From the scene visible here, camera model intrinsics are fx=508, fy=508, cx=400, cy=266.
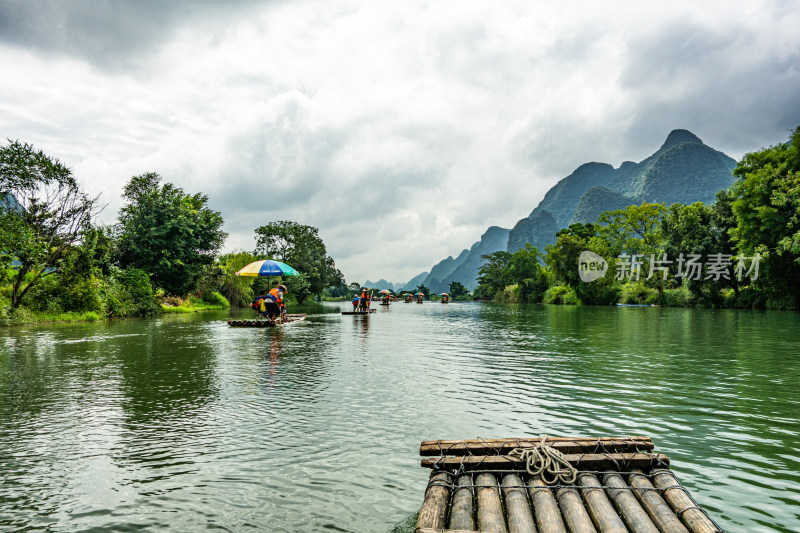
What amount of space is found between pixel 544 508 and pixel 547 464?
2.19ft

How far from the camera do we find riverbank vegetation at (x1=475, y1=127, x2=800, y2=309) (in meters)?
43.8

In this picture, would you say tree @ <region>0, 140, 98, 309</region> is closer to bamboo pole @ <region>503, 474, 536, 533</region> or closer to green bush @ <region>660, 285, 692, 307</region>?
bamboo pole @ <region>503, 474, 536, 533</region>

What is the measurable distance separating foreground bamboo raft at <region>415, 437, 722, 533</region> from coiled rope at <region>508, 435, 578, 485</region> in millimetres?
23

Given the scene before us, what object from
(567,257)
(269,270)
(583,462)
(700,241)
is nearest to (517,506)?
(583,462)

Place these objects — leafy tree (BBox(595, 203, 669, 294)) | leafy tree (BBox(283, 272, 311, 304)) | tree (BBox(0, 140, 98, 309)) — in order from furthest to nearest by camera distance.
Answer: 1. leafy tree (BBox(283, 272, 311, 304))
2. leafy tree (BBox(595, 203, 669, 294))
3. tree (BBox(0, 140, 98, 309))

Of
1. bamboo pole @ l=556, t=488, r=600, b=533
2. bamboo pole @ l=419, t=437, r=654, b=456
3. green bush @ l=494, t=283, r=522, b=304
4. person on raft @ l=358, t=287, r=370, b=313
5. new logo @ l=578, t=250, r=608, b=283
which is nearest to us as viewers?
bamboo pole @ l=556, t=488, r=600, b=533

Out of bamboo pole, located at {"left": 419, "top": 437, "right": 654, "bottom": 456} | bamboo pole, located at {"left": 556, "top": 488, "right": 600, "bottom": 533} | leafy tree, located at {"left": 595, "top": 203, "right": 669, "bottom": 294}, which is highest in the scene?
leafy tree, located at {"left": 595, "top": 203, "right": 669, "bottom": 294}

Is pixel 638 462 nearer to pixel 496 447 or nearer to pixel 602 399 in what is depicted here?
pixel 496 447

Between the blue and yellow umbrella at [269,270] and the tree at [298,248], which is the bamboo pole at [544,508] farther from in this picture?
the tree at [298,248]

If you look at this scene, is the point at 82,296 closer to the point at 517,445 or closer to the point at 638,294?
the point at 517,445

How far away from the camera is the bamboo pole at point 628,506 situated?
13.8 ft

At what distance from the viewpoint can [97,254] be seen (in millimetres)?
34375

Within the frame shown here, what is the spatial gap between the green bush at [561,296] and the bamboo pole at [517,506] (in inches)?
3155

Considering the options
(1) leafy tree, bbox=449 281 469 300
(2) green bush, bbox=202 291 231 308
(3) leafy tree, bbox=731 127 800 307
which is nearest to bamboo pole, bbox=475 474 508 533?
(3) leafy tree, bbox=731 127 800 307
